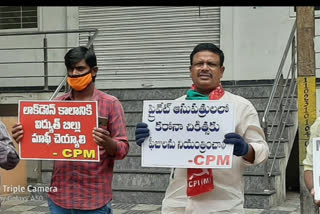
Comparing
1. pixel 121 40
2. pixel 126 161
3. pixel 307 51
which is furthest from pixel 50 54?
pixel 307 51

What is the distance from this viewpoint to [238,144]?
3.24 m

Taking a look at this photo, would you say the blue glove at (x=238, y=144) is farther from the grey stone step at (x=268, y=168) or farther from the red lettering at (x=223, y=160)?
the grey stone step at (x=268, y=168)

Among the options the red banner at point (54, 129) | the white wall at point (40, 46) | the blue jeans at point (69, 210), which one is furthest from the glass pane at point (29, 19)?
the blue jeans at point (69, 210)

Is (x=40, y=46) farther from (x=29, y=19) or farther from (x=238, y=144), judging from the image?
(x=238, y=144)

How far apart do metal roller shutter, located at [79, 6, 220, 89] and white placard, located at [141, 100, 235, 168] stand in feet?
19.9

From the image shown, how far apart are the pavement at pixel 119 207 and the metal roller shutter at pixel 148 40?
8.93 feet

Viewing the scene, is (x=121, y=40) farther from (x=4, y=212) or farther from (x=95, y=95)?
(x=95, y=95)

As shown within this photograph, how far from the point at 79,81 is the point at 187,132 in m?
0.85

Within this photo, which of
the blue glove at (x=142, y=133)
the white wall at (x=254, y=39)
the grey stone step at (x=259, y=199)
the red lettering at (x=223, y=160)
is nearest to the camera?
the red lettering at (x=223, y=160)

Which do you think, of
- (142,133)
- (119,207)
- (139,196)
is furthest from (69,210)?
(139,196)

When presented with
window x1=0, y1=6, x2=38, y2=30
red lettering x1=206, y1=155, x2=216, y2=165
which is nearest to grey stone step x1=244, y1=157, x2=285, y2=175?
red lettering x1=206, y1=155, x2=216, y2=165

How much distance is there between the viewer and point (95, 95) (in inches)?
155

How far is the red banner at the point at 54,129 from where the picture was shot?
12.4 feet

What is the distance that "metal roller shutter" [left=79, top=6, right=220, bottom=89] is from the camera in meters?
9.52
